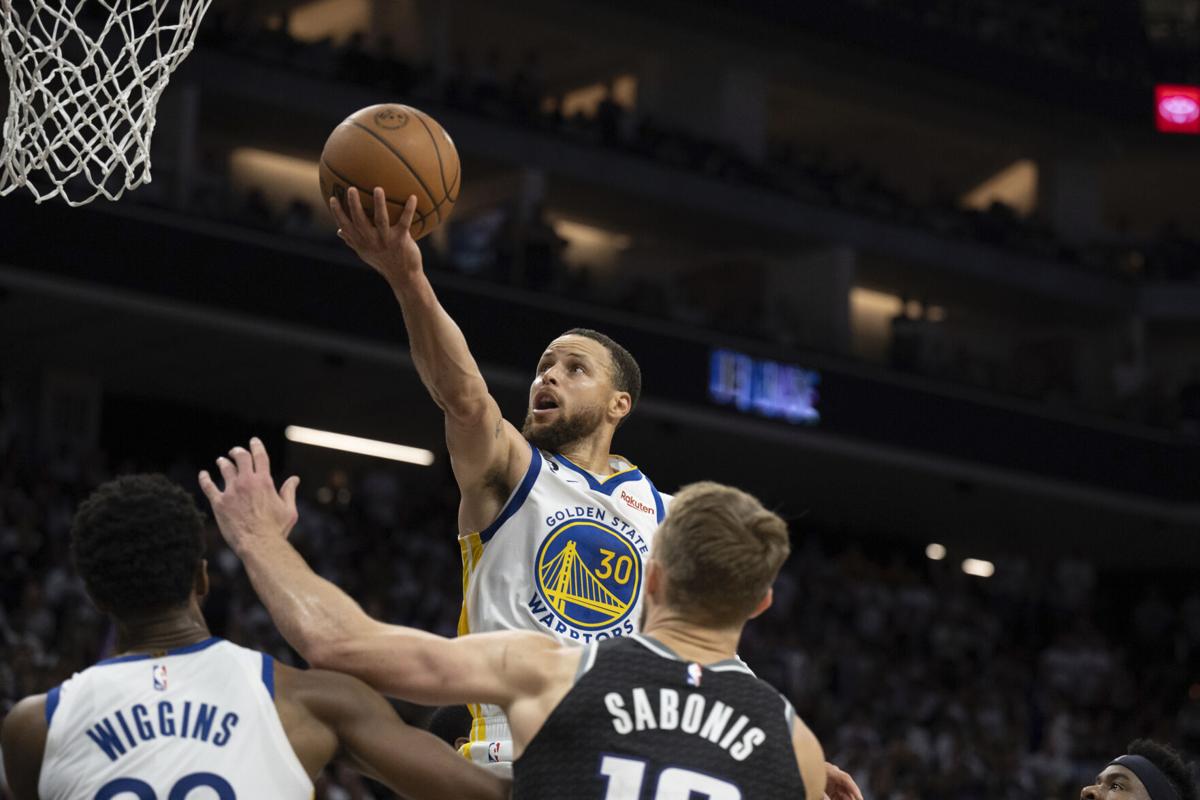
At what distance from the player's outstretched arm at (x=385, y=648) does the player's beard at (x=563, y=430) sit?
6.14 feet

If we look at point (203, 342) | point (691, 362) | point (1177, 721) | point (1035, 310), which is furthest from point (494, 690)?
point (1035, 310)

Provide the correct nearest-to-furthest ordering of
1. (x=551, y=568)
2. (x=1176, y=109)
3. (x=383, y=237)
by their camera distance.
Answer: (x=383, y=237)
(x=551, y=568)
(x=1176, y=109)

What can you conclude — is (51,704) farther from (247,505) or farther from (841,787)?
(841,787)

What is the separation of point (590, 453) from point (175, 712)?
2306 mm

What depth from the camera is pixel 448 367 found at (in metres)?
4.95

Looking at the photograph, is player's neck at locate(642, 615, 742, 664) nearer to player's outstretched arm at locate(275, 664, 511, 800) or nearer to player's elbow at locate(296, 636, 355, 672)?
player's outstretched arm at locate(275, 664, 511, 800)

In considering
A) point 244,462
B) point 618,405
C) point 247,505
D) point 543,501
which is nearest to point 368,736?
point 247,505

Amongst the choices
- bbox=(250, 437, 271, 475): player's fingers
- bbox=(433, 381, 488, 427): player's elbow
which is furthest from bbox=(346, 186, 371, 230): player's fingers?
bbox=(250, 437, 271, 475): player's fingers

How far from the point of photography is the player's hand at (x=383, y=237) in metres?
4.66

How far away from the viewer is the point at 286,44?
71.6 ft

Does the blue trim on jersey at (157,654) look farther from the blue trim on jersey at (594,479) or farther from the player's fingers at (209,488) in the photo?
the blue trim on jersey at (594,479)

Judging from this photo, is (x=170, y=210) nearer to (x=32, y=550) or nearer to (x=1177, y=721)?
(x=32, y=550)

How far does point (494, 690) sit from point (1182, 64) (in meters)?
28.9

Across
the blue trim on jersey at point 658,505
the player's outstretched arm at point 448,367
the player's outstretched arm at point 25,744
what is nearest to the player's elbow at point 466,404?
the player's outstretched arm at point 448,367
